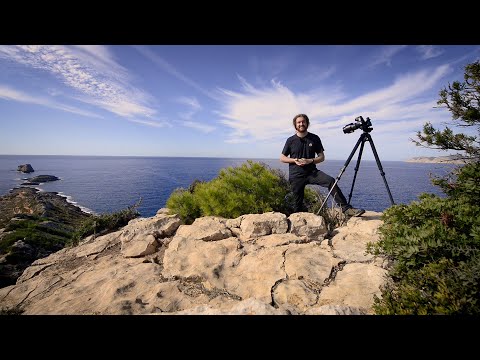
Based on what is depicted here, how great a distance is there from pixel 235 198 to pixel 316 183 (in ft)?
6.49

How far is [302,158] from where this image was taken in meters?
5.05

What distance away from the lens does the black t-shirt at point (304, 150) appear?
5059 mm

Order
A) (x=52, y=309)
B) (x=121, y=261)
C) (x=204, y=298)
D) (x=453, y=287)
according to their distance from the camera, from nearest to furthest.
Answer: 1. (x=453, y=287)
2. (x=204, y=298)
3. (x=52, y=309)
4. (x=121, y=261)

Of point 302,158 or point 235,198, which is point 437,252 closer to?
point 302,158

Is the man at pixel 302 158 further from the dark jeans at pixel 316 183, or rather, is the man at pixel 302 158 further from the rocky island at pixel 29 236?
the rocky island at pixel 29 236

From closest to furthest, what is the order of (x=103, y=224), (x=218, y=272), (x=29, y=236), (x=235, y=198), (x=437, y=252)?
1. (x=437, y=252)
2. (x=218, y=272)
3. (x=235, y=198)
4. (x=103, y=224)
5. (x=29, y=236)

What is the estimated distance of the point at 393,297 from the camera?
7.57ft

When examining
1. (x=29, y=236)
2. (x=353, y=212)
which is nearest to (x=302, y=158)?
(x=353, y=212)

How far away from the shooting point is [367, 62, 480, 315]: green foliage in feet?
6.37

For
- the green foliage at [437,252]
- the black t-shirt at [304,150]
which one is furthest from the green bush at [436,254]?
the black t-shirt at [304,150]

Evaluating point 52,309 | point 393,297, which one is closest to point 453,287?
point 393,297
